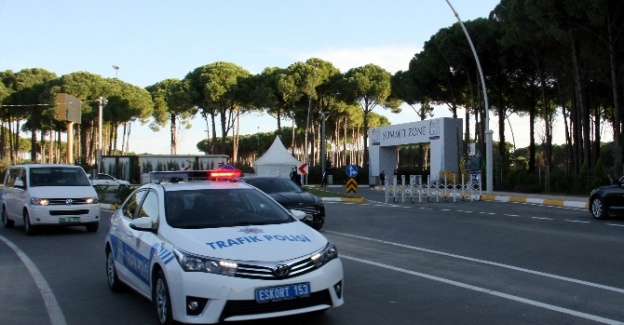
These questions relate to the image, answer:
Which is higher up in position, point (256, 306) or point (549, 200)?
point (549, 200)

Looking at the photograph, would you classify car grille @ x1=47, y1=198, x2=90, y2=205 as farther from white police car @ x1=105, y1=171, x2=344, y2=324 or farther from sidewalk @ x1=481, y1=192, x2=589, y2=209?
sidewalk @ x1=481, y1=192, x2=589, y2=209

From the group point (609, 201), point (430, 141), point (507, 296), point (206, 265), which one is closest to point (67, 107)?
point (430, 141)

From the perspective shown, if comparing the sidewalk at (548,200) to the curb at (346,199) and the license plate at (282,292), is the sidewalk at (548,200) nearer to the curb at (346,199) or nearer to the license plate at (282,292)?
the curb at (346,199)

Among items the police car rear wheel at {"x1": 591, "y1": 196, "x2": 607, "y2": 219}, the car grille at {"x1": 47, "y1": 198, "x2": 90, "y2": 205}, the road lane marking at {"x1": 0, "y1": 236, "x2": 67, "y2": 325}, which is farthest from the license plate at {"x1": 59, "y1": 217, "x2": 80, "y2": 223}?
the police car rear wheel at {"x1": 591, "y1": 196, "x2": 607, "y2": 219}

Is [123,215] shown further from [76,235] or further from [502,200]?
[502,200]

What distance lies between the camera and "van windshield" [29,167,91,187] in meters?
16.5

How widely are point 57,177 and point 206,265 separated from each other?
12.5 m

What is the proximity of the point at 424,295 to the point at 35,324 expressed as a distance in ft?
14.0

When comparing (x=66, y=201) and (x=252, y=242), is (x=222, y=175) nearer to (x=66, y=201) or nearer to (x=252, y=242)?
(x=252, y=242)

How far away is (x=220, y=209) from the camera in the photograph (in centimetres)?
693

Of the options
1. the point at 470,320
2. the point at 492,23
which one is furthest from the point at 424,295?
the point at 492,23

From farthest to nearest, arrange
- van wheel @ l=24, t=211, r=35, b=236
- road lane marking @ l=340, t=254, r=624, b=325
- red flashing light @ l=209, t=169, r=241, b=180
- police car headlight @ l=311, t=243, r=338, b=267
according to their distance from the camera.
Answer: van wheel @ l=24, t=211, r=35, b=236 < red flashing light @ l=209, t=169, r=241, b=180 < road lane marking @ l=340, t=254, r=624, b=325 < police car headlight @ l=311, t=243, r=338, b=267

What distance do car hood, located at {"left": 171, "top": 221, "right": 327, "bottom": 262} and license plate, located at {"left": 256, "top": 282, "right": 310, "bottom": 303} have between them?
0.81 feet

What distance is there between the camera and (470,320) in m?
6.33
